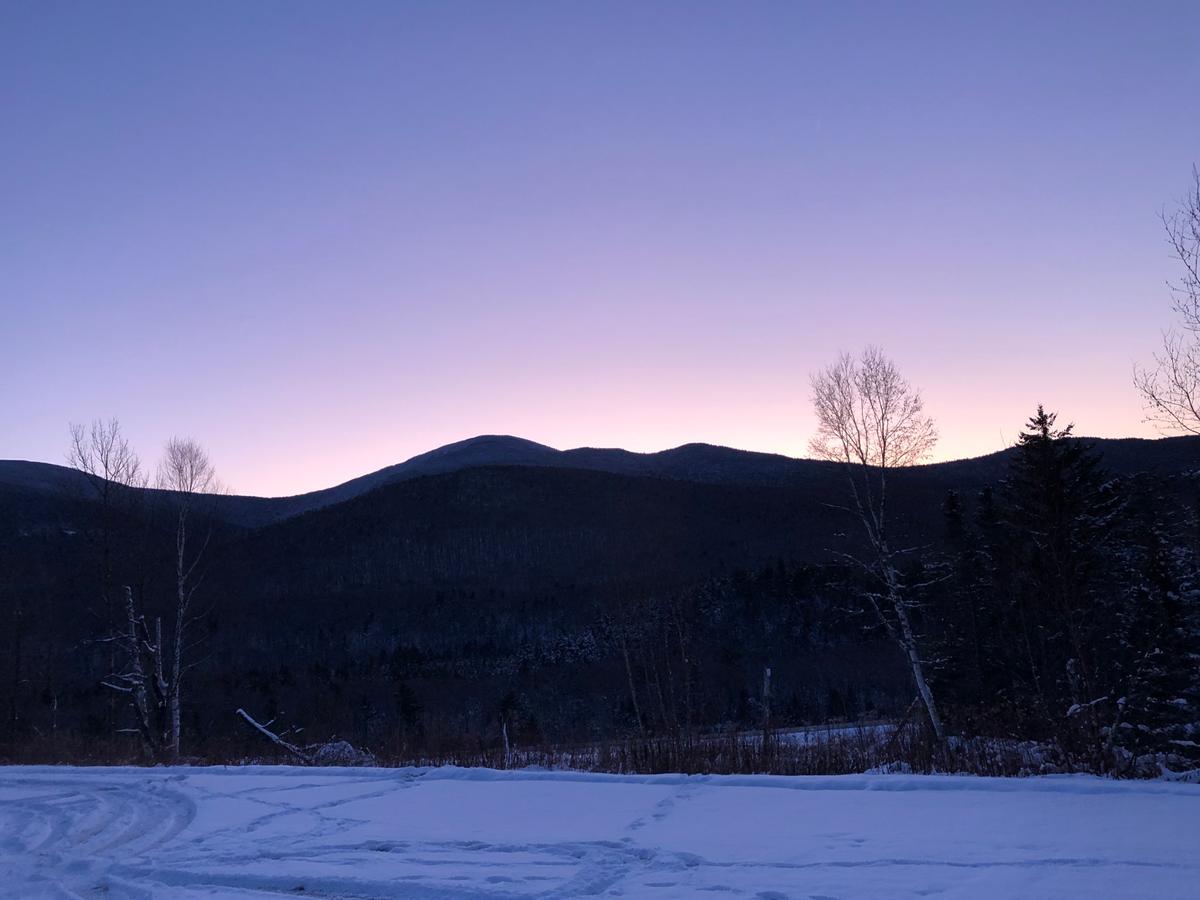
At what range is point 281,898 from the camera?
5.47 meters

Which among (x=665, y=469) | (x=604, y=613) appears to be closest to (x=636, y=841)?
(x=604, y=613)

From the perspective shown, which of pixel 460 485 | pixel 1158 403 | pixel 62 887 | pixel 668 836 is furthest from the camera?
pixel 460 485

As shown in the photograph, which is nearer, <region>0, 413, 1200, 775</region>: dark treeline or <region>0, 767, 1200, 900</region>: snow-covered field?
<region>0, 767, 1200, 900</region>: snow-covered field

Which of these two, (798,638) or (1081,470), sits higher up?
(1081,470)

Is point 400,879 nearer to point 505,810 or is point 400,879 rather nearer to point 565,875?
point 565,875

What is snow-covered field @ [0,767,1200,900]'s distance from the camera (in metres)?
4.96

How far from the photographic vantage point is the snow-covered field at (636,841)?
4.96 meters

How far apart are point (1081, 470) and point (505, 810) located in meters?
27.2

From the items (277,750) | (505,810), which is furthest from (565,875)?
(277,750)

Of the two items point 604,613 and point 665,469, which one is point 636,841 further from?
point 665,469

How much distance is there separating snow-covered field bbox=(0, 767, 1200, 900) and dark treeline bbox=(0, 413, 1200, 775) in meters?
2.90

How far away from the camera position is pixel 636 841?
6.39 m

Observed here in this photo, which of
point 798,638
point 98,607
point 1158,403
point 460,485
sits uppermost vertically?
point 460,485

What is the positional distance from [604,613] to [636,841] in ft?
207
